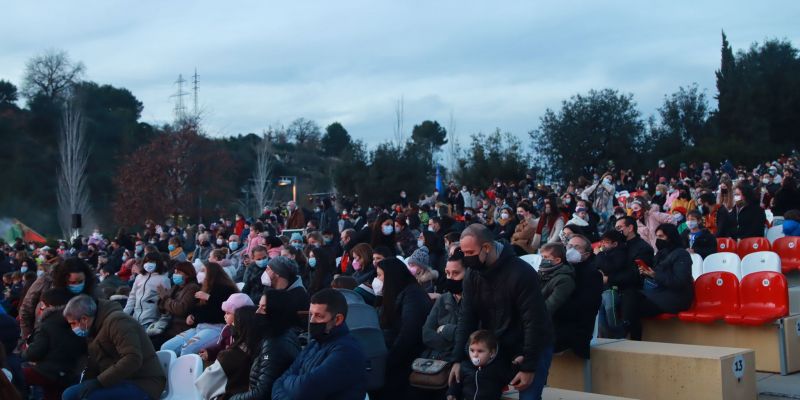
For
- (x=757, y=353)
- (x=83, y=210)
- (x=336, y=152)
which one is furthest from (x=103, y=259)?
(x=336, y=152)

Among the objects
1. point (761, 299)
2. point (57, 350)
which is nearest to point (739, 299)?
point (761, 299)

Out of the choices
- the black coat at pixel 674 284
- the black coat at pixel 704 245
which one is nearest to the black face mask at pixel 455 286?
the black coat at pixel 674 284

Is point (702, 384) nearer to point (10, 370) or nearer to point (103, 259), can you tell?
point (10, 370)

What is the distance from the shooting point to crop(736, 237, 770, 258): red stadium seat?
1145 centimetres

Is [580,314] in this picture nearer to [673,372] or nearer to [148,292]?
[673,372]

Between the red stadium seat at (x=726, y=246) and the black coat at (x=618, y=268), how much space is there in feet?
12.0

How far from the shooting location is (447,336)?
20.5 ft

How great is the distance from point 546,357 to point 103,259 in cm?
1551

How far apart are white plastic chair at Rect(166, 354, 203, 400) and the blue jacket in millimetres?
1536

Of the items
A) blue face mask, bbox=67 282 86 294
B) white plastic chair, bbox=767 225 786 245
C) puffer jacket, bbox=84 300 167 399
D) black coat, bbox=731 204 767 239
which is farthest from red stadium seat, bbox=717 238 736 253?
blue face mask, bbox=67 282 86 294

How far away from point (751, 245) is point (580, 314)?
5.93 metres

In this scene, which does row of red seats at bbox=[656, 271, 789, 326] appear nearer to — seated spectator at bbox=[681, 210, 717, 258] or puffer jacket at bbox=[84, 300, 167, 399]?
seated spectator at bbox=[681, 210, 717, 258]

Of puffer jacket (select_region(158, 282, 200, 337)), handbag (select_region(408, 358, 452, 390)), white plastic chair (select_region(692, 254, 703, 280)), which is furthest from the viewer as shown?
white plastic chair (select_region(692, 254, 703, 280))

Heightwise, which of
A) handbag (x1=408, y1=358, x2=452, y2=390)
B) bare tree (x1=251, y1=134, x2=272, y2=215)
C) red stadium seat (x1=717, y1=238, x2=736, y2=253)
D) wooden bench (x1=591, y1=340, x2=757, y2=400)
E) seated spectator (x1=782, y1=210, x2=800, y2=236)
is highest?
bare tree (x1=251, y1=134, x2=272, y2=215)
